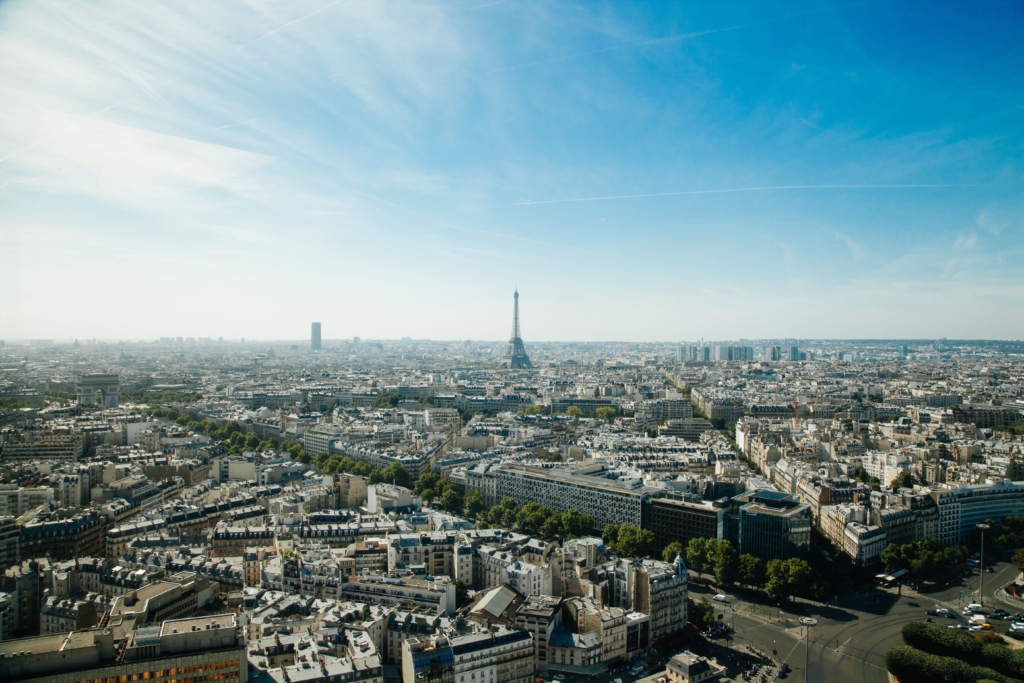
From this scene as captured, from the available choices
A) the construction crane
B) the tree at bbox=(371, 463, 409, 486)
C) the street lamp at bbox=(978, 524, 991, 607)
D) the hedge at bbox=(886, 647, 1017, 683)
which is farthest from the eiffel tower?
the hedge at bbox=(886, 647, 1017, 683)

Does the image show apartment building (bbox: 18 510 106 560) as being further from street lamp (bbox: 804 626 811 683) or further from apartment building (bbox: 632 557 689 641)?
street lamp (bbox: 804 626 811 683)

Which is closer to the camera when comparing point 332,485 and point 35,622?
point 35,622

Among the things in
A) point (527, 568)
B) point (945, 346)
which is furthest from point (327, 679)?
point (945, 346)

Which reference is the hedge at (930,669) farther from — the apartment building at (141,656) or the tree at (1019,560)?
the apartment building at (141,656)

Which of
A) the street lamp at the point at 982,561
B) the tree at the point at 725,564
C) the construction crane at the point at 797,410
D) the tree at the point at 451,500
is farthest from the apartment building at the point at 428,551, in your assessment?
the construction crane at the point at 797,410

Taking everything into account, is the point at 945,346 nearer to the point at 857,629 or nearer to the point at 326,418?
the point at 326,418

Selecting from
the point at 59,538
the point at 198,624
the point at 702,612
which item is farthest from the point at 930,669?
the point at 59,538
